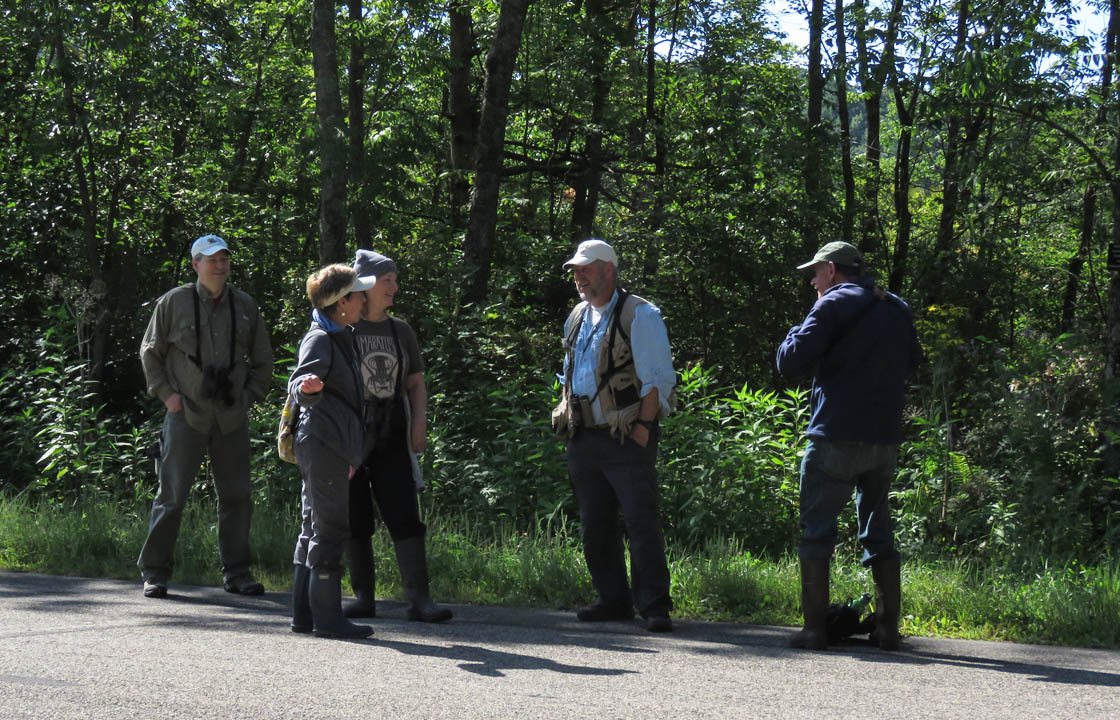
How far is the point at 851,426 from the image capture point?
600cm

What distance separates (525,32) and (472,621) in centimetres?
1576

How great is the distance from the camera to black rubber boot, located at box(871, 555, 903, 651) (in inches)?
236

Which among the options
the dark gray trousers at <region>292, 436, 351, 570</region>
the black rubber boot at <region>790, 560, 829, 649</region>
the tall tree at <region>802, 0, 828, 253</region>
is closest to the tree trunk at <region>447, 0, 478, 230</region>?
the tall tree at <region>802, 0, 828, 253</region>

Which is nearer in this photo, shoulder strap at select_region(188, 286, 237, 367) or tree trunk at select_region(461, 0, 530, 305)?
shoulder strap at select_region(188, 286, 237, 367)

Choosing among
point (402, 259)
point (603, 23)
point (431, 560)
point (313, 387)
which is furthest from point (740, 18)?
point (313, 387)

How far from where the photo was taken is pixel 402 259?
14867mm

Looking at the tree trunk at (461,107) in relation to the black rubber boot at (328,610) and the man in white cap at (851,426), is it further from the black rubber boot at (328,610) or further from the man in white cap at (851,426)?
the man in white cap at (851,426)

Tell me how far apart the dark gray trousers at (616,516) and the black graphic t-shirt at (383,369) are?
3.37 feet

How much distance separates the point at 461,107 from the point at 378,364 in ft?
45.2

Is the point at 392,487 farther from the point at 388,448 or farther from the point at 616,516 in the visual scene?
the point at 616,516

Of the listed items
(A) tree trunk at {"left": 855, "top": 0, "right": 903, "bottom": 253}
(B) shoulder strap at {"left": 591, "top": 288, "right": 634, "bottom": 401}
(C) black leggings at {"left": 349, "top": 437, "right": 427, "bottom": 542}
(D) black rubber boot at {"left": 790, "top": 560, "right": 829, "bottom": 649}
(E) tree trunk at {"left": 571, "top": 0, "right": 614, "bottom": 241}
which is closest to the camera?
(D) black rubber boot at {"left": 790, "top": 560, "right": 829, "bottom": 649}

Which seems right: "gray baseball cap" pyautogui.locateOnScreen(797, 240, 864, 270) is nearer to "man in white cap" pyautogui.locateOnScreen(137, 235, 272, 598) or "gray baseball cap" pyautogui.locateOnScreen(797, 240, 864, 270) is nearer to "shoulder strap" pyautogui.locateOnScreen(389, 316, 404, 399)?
"shoulder strap" pyautogui.locateOnScreen(389, 316, 404, 399)

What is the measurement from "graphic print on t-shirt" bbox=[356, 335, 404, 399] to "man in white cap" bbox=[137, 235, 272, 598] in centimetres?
145

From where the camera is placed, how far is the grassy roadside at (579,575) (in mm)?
6371
